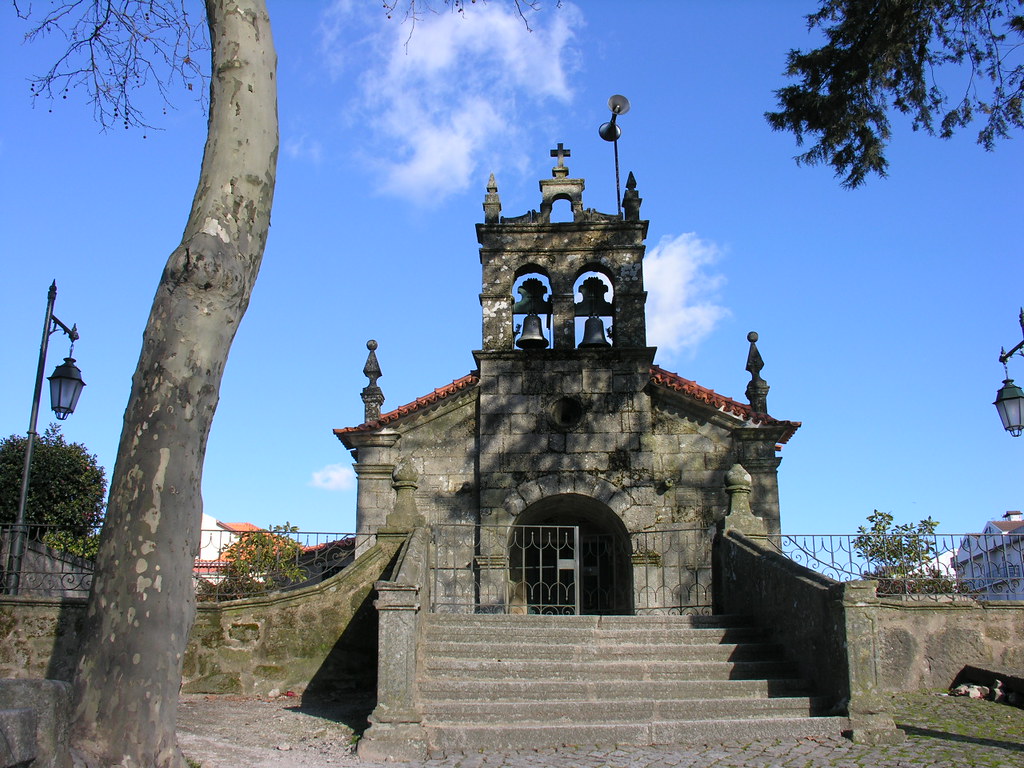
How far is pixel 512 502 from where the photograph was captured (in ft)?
42.7

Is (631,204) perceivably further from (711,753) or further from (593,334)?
(711,753)

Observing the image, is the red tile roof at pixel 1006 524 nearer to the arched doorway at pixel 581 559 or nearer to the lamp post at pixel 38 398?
the arched doorway at pixel 581 559

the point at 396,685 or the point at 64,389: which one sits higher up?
the point at 64,389

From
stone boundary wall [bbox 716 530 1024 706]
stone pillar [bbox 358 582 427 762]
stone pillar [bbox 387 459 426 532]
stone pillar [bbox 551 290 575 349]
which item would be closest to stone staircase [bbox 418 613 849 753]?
stone pillar [bbox 358 582 427 762]

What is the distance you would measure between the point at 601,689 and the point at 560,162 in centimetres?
929

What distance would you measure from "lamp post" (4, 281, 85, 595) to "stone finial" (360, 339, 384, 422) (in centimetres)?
441

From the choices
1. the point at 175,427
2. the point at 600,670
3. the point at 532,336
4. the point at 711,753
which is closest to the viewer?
the point at 175,427

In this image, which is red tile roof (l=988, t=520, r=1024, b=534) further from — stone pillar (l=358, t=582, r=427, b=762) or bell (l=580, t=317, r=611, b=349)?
stone pillar (l=358, t=582, r=427, b=762)

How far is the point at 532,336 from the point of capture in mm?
13922

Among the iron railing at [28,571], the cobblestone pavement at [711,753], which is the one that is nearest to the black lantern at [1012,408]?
the cobblestone pavement at [711,753]

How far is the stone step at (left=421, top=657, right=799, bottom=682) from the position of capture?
28.1 ft

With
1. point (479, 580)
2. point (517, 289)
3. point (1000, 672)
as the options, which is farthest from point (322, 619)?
point (1000, 672)

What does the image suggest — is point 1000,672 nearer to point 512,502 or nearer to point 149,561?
point 512,502

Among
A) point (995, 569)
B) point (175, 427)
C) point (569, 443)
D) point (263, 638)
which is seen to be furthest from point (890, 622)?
point (175, 427)
